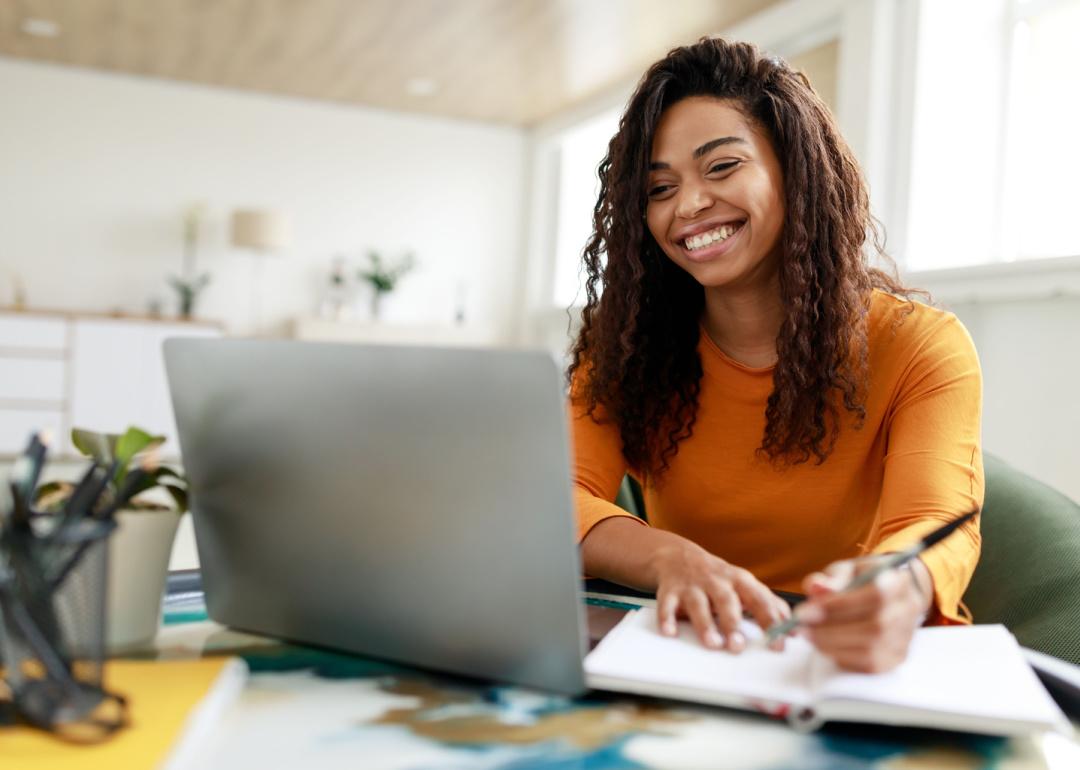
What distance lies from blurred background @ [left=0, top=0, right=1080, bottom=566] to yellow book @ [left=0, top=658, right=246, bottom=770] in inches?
124

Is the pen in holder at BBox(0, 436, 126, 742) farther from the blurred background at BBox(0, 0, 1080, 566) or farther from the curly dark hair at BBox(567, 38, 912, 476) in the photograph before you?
the blurred background at BBox(0, 0, 1080, 566)

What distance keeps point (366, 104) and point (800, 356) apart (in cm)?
625

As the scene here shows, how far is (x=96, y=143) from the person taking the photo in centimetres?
641

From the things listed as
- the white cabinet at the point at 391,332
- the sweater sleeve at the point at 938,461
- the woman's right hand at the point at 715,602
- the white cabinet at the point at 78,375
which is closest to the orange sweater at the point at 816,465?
the sweater sleeve at the point at 938,461

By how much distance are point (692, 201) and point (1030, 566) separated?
0.66 metres

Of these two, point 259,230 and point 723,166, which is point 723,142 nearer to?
point 723,166

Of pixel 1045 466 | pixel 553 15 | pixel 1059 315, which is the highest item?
pixel 553 15

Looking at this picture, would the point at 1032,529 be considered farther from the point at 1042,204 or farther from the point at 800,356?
the point at 1042,204

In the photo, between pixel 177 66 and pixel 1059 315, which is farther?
pixel 177 66

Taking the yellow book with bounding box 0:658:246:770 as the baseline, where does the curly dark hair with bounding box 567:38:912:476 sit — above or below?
above

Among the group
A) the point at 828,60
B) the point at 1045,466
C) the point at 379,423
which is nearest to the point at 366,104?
the point at 828,60

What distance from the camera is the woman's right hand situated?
0.73 meters

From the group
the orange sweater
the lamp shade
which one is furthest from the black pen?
the lamp shade

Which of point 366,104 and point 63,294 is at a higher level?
point 366,104
